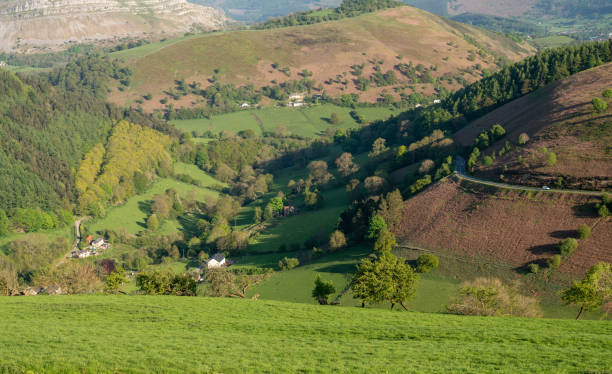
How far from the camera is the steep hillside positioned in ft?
245

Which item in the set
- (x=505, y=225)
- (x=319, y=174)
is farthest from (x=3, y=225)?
(x=505, y=225)

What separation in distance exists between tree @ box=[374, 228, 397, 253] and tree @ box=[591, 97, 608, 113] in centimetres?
4540

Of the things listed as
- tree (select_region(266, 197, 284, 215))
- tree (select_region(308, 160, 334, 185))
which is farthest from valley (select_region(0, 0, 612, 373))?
tree (select_region(308, 160, 334, 185))

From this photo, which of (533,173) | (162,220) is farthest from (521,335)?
(162,220)

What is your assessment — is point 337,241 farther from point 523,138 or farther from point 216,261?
point 523,138

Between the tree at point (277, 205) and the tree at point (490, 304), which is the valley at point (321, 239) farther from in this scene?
the tree at point (277, 205)

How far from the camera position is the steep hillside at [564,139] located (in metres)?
74.8

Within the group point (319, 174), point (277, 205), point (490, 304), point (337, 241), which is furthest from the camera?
point (319, 174)

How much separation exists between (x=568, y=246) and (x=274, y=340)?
168 feet

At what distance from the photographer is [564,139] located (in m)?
82.1

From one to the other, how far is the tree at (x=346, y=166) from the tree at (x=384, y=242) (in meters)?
55.5

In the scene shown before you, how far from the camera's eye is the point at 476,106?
13375 centimetres

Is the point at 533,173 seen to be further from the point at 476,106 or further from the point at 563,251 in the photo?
the point at 476,106

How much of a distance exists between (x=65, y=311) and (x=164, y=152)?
4973 inches
